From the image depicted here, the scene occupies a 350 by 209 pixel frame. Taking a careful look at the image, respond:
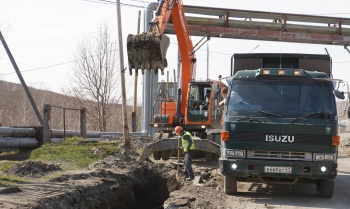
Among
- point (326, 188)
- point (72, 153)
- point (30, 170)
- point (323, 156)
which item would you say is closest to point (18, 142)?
point (72, 153)

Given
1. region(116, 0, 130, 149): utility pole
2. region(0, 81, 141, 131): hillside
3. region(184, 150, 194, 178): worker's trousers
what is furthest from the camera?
region(0, 81, 141, 131): hillside

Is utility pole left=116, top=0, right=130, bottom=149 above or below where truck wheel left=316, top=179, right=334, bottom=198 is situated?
above

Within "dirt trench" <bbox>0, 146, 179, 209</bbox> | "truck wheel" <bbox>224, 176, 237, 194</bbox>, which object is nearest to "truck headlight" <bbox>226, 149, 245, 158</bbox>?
"truck wheel" <bbox>224, 176, 237, 194</bbox>

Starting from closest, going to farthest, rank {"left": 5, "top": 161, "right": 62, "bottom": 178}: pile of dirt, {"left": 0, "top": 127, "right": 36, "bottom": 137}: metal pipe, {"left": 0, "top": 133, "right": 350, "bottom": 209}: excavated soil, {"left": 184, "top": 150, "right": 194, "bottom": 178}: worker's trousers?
{"left": 0, "top": 133, "right": 350, "bottom": 209}: excavated soil → {"left": 5, "top": 161, "right": 62, "bottom": 178}: pile of dirt → {"left": 184, "top": 150, "right": 194, "bottom": 178}: worker's trousers → {"left": 0, "top": 127, "right": 36, "bottom": 137}: metal pipe

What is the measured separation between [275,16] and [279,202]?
1784cm

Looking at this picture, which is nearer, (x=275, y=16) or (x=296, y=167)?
(x=296, y=167)

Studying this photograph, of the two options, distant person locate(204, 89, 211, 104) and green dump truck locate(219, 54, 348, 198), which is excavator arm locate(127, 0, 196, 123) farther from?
green dump truck locate(219, 54, 348, 198)

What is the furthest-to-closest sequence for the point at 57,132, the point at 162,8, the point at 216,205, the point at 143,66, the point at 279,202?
1. the point at 57,132
2. the point at 162,8
3. the point at 143,66
4. the point at 279,202
5. the point at 216,205

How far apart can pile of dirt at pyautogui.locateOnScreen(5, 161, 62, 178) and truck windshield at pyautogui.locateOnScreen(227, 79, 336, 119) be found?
16.5 ft

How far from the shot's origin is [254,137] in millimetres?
9969

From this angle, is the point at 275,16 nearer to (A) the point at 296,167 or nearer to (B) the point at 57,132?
(B) the point at 57,132

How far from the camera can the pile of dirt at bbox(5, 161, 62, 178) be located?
11891 millimetres

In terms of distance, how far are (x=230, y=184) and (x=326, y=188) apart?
2.03m

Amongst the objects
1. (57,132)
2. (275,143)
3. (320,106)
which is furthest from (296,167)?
(57,132)
